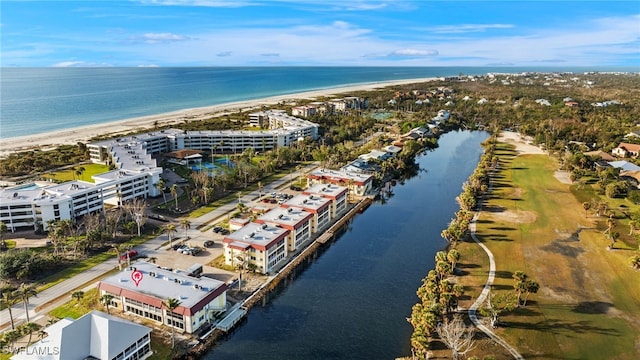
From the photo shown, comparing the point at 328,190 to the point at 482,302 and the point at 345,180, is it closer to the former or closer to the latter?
the point at 345,180

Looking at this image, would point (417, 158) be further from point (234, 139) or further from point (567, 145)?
point (234, 139)

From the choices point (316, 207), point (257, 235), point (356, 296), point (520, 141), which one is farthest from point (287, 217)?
point (520, 141)

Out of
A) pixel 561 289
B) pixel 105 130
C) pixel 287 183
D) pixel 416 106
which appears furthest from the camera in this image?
pixel 416 106

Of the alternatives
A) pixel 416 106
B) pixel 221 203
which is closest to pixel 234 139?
pixel 221 203

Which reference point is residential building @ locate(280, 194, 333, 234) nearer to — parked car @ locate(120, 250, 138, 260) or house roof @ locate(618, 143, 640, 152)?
parked car @ locate(120, 250, 138, 260)

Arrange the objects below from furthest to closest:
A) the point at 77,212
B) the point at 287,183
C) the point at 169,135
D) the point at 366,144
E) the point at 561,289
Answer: the point at 366,144 < the point at 169,135 < the point at 287,183 < the point at 77,212 < the point at 561,289

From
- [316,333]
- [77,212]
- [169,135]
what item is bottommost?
[316,333]

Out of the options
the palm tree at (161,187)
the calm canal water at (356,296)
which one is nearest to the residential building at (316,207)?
the calm canal water at (356,296)
